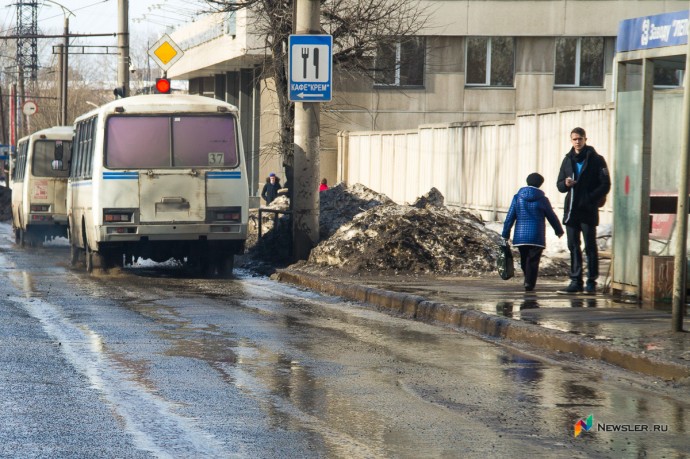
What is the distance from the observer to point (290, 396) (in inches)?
327

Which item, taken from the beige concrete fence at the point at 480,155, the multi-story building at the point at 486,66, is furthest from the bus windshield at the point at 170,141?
the multi-story building at the point at 486,66

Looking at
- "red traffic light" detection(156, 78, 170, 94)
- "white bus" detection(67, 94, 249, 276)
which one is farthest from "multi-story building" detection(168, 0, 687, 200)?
"white bus" detection(67, 94, 249, 276)

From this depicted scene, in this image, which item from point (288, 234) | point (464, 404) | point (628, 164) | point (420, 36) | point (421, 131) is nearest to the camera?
point (464, 404)

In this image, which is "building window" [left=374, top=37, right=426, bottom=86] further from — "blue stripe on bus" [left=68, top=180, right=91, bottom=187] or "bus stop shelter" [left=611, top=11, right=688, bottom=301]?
"bus stop shelter" [left=611, top=11, right=688, bottom=301]

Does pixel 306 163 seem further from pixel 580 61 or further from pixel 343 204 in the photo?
pixel 580 61

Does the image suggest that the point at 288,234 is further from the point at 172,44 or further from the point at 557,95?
the point at 557,95

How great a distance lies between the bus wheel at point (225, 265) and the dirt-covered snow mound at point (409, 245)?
60.2 inches

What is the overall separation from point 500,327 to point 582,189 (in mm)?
3204

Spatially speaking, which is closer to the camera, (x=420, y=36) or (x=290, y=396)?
(x=290, y=396)

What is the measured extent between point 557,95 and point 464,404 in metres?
35.9

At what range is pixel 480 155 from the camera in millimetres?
27781

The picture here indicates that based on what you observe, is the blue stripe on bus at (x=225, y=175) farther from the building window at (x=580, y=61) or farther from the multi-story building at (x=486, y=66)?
the building window at (x=580, y=61)

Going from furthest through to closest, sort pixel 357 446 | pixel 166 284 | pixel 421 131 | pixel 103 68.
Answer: pixel 103 68
pixel 421 131
pixel 166 284
pixel 357 446

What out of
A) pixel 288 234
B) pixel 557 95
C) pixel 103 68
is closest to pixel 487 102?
pixel 557 95
